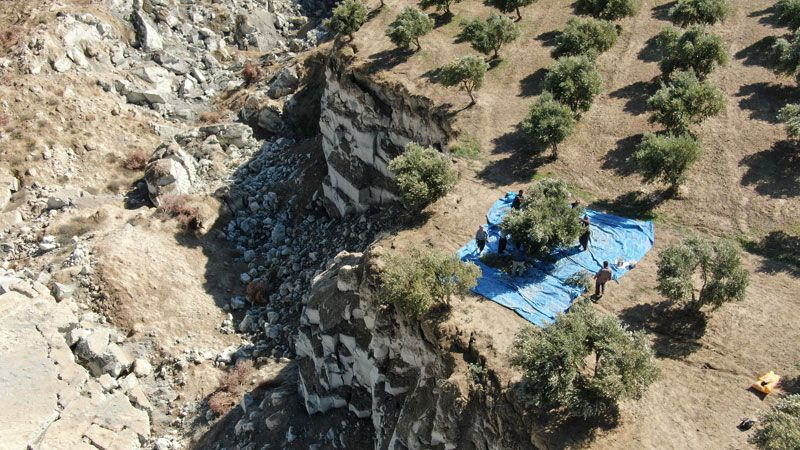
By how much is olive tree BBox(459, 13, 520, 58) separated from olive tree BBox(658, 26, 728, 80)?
8.98 metres

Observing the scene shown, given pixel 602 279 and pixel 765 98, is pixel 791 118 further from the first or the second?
pixel 602 279

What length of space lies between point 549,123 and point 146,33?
37.4 m

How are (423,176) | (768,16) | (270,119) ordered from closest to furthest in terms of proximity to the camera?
1. (423,176)
2. (768,16)
3. (270,119)

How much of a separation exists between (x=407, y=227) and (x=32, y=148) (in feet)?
92.1

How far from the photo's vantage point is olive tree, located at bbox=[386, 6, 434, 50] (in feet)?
127

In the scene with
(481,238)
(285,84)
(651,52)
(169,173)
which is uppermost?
(285,84)


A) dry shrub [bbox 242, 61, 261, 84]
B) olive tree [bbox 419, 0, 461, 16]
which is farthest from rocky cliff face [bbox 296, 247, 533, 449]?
dry shrub [bbox 242, 61, 261, 84]

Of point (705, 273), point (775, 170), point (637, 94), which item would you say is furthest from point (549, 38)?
point (705, 273)

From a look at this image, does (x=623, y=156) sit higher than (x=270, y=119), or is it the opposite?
(x=270, y=119)

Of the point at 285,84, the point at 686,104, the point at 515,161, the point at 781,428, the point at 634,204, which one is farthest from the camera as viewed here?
the point at 285,84

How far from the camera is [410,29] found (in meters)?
38.7

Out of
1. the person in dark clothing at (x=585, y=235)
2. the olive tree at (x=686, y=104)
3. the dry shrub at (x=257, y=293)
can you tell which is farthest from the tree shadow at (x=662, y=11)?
the dry shrub at (x=257, y=293)

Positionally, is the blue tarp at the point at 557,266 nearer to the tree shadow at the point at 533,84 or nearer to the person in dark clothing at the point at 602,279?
the person in dark clothing at the point at 602,279

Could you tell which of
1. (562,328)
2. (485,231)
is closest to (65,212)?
(485,231)
